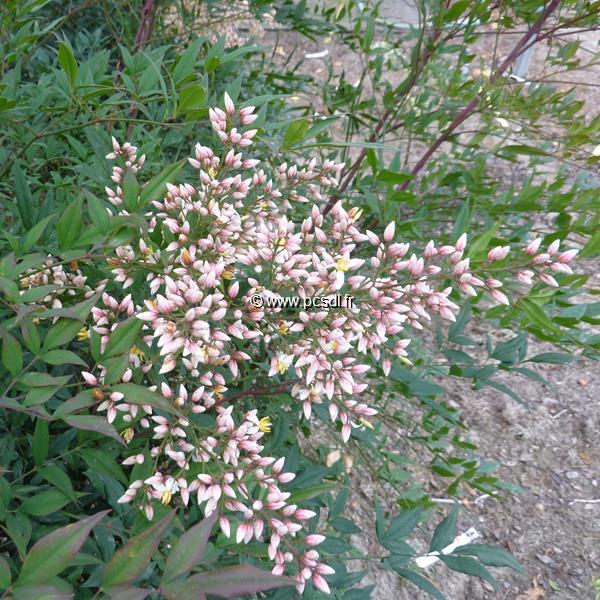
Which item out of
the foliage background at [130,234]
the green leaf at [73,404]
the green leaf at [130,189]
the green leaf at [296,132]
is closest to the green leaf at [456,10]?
the foliage background at [130,234]

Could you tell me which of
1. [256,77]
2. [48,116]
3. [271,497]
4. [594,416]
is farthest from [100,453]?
[594,416]

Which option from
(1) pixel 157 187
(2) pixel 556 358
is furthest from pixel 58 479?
(2) pixel 556 358

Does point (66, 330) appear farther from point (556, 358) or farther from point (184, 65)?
point (556, 358)

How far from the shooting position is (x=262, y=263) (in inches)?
38.4

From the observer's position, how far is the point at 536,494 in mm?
2285

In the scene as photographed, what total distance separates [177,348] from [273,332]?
0.22 metres

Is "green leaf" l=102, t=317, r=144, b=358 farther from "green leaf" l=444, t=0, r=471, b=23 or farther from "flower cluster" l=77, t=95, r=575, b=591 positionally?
"green leaf" l=444, t=0, r=471, b=23

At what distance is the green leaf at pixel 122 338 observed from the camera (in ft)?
2.60

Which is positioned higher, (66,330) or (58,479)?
(66,330)

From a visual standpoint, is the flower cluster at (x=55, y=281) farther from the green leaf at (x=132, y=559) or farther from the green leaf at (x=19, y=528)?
the green leaf at (x=132, y=559)

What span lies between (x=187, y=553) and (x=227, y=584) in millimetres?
46

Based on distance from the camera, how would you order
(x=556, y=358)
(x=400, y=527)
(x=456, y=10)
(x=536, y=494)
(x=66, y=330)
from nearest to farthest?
(x=66, y=330), (x=400, y=527), (x=556, y=358), (x=456, y=10), (x=536, y=494)

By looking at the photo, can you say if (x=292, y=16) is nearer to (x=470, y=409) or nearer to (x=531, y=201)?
(x=531, y=201)

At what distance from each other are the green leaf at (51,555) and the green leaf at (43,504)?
257mm
